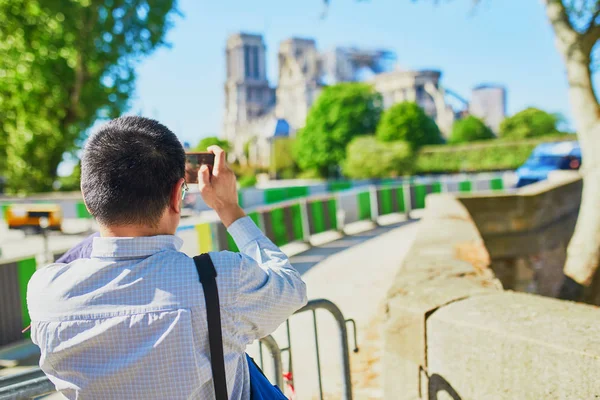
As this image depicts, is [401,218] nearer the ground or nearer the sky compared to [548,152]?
nearer the ground

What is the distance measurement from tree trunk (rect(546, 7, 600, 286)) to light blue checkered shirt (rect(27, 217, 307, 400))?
16.8 ft

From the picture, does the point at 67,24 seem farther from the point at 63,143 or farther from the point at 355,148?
the point at 355,148

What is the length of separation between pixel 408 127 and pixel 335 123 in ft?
28.7

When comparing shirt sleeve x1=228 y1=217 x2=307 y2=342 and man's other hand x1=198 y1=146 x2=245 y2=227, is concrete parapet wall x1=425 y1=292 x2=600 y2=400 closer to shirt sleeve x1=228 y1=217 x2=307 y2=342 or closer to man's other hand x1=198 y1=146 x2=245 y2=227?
shirt sleeve x1=228 y1=217 x2=307 y2=342

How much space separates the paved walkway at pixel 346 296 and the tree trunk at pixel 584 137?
82.6 inches

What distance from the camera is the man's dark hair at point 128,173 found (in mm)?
1428

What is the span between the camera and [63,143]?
27562 millimetres

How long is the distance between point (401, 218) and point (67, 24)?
17.0m

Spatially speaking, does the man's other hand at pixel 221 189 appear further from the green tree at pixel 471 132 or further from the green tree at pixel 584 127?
the green tree at pixel 471 132

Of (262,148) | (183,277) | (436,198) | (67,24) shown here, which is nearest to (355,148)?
(67,24)

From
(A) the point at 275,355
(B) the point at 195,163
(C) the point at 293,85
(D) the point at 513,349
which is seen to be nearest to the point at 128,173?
(B) the point at 195,163

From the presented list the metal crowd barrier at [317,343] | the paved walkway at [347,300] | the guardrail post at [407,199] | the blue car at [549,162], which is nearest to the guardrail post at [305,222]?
the paved walkway at [347,300]

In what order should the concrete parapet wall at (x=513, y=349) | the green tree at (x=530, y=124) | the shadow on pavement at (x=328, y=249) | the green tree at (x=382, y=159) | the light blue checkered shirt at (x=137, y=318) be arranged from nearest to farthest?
the light blue checkered shirt at (x=137, y=318), the concrete parapet wall at (x=513, y=349), the shadow on pavement at (x=328, y=249), the green tree at (x=382, y=159), the green tree at (x=530, y=124)

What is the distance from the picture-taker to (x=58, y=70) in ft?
84.6
